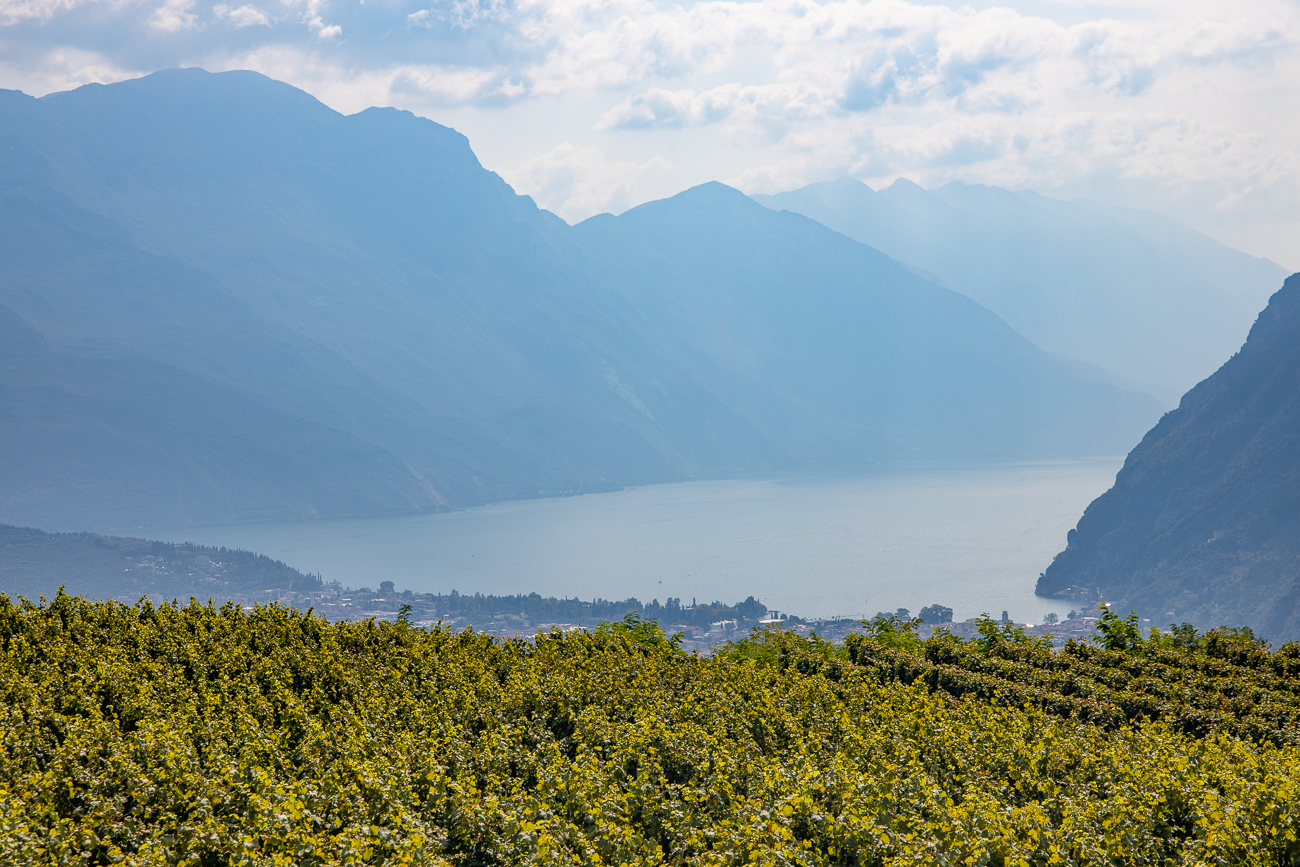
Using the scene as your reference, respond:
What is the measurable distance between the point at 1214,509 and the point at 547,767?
148 m

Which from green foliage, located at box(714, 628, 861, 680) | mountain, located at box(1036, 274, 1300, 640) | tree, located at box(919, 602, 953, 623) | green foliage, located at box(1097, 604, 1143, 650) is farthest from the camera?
mountain, located at box(1036, 274, 1300, 640)

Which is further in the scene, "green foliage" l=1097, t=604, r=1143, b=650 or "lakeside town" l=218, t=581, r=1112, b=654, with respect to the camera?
"lakeside town" l=218, t=581, r=1112, b=654

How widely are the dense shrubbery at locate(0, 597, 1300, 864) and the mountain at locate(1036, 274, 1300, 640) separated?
112825 millimetres

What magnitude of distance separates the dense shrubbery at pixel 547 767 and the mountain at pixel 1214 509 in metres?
113

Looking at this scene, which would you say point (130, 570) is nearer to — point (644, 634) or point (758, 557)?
point (758, 557)

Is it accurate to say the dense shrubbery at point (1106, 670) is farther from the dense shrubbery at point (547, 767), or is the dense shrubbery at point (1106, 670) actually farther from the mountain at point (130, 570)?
the mountain at point (130, 570)

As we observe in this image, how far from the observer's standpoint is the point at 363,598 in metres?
117

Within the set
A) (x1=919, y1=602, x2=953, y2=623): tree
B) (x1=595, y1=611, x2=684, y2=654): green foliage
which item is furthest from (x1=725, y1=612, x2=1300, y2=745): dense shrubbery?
(x1=919, y1=602, x2=953, y2=623): tree

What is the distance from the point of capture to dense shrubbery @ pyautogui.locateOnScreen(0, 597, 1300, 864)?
755 cm

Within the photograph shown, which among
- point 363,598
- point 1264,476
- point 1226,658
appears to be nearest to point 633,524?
point 363,598

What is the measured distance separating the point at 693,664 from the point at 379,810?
30.2 feet

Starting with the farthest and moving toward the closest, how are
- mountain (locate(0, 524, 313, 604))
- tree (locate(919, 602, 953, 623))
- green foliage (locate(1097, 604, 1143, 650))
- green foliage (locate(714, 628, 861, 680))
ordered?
mountain (locate(0, 524, 313, 604)) → tree (locate(919, 602, 953, 623)) → green foliage (locate(1097, 604, 1143, 650)) → green foliage (locate(714, 628, 861, 680))

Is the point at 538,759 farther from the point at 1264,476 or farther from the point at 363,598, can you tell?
the point at 1264,476

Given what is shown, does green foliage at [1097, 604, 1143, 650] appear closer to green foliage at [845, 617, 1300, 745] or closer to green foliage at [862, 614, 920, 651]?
green foliage at [845, 617, 1300, 745]
